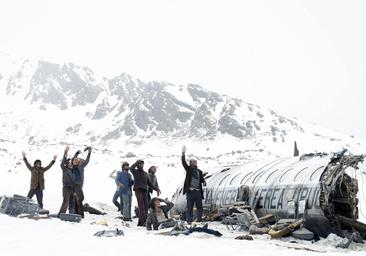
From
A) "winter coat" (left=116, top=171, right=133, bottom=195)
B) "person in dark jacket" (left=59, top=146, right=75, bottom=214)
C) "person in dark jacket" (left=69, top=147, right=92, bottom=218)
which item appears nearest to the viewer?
"person in dark jacket" (left=59, top=146, right=75, bottom=214)

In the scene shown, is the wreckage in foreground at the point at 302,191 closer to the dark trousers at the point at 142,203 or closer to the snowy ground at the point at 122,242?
the snowy ground at the point at 122,242

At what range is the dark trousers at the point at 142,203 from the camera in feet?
46.8

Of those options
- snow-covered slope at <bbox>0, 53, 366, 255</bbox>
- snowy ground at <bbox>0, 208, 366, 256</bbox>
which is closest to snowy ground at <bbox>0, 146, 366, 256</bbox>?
snowy ground at <bbox>0, 208, 366, 256</bbox>

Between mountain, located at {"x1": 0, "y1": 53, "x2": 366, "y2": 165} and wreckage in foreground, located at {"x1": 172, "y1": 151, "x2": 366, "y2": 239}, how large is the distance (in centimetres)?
3835

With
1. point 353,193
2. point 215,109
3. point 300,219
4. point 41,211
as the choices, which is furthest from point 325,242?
point 215,109

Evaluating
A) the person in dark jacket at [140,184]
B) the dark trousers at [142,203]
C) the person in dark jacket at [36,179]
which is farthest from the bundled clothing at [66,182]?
the dark trousers at [142,203]

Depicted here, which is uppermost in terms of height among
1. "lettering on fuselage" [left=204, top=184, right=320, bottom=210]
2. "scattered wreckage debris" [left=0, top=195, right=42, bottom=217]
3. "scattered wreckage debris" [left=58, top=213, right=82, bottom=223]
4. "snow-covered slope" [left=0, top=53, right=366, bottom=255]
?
"snow-covered slope" [left=0, top=53, right=366, bottom=255]

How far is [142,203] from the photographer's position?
14453 millimetres

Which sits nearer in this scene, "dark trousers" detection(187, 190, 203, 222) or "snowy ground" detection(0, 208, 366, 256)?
"snowy ground" detection(0, 208, 366, 256)

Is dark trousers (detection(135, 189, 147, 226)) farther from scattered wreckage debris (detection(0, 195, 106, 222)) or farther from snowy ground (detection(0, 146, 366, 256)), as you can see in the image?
Answer: scattered wreckage debris (detection(0, 195, 106, 222))

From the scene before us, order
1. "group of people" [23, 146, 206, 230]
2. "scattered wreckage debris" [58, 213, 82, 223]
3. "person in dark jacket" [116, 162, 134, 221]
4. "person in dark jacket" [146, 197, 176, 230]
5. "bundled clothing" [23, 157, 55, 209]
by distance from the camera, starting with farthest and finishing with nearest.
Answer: "bundled clothing" [23, 157, 55, 209]
"person in dark jacket" [116, 162, 134, 221]
"scattered wreckage debris" [58, 213, 82, 223]
"group of people" [23, 146, 206, 230]
"person in dark jacket" [146, 197, 176, 230]

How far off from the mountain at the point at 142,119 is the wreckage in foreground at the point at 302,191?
3835cm

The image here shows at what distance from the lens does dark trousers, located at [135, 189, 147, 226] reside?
562 inches

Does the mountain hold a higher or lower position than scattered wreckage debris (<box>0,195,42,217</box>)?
higher
